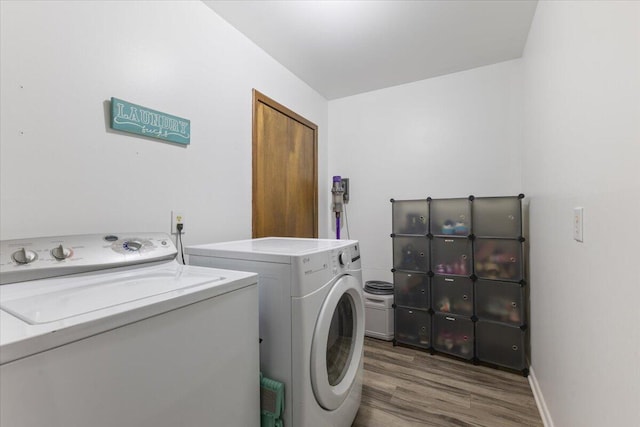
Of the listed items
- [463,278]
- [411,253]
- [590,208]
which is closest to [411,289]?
[411,253]

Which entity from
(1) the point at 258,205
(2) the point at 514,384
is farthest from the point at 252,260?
(2) the point at 514,384

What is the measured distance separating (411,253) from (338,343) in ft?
3.87

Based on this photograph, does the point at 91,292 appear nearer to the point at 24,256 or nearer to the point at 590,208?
the point at 24,256

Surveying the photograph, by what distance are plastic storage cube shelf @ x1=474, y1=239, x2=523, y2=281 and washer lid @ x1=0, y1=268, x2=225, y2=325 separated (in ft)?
6.39

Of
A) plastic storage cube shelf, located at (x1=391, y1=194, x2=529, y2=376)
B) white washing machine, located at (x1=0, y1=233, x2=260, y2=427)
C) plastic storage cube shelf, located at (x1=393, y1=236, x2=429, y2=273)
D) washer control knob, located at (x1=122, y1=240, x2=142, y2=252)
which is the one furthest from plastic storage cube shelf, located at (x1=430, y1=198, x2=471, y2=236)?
washer control knob, located at (x1=122, y1=240, x2=142, y2=252)

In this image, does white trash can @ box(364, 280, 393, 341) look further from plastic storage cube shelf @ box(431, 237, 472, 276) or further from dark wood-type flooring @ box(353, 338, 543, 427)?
plastic storage cube shelf @ box(431, 237, 472, 276)

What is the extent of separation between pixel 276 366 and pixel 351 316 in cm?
58

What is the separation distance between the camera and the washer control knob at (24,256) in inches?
34.7

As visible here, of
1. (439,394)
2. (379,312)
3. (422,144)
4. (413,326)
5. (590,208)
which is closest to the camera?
(590,208)

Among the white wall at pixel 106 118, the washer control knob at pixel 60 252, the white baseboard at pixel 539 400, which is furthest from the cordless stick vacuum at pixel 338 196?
the washer control knob at pixel 60 252

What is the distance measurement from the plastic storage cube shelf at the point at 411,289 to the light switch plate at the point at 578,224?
1.29 meters

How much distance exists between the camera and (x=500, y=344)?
2064mm

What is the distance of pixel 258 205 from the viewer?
206cm

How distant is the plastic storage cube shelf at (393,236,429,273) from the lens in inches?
91.4
